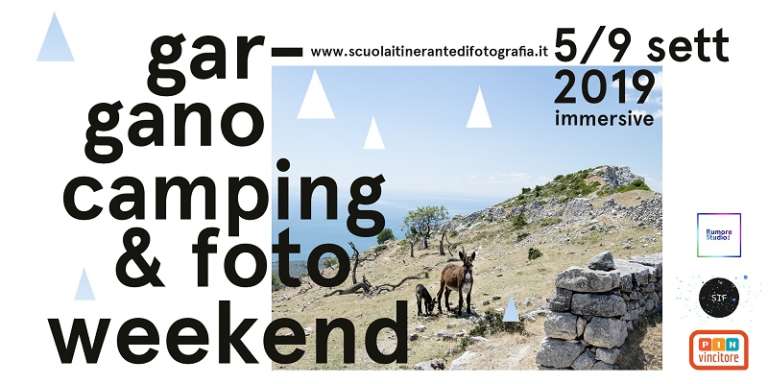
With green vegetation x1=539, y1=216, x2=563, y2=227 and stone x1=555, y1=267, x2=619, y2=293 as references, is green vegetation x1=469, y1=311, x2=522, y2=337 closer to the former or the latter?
stone x1=555, y1=267, x2=619, y2=293

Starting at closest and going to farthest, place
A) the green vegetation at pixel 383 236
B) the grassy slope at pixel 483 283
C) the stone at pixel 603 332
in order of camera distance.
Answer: the stone at pixel 603 332 < the grassy slope at pixel 483 283 < the green vegetation at pixel 383 236

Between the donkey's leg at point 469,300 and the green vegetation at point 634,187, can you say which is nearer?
the donkey's leg at point 469,300

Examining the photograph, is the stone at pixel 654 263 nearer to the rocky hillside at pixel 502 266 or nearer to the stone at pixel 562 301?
the rocky hillside at pixel 502 266

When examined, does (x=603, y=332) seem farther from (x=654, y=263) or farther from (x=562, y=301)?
(x=654, y=263)

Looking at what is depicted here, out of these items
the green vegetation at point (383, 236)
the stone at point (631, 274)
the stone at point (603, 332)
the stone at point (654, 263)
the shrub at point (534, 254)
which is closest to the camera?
the stone at point (603, 332)

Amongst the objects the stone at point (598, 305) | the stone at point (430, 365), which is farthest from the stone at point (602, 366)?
the stone at point (430, 365)

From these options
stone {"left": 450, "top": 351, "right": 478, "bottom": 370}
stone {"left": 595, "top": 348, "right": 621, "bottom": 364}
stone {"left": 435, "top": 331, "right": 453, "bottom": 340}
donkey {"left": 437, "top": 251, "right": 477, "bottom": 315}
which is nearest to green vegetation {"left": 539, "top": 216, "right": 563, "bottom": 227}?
donkey {"left": 437, "top": 251, "right": 477, "bottom": 315}

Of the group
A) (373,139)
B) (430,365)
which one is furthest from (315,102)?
(430,365)
